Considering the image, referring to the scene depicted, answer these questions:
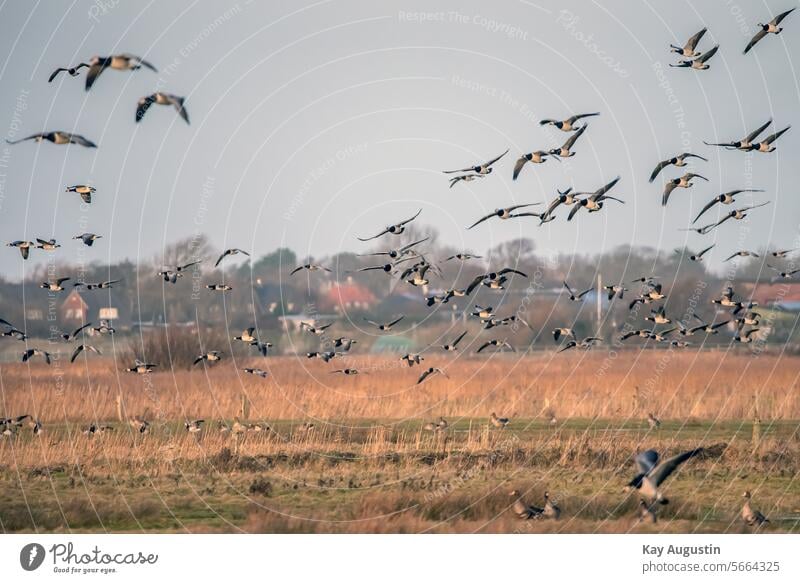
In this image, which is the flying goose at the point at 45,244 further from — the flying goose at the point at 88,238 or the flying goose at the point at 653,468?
the flying goose at the point at 653,468

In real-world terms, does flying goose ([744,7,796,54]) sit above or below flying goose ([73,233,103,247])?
above


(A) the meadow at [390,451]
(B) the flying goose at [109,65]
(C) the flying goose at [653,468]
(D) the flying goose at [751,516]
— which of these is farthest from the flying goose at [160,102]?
(D) the flying goose at [751,516]

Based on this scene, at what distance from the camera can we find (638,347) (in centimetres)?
8388

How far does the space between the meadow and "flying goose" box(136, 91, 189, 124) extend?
9.08 m

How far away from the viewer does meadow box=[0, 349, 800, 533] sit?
3228 centimetres

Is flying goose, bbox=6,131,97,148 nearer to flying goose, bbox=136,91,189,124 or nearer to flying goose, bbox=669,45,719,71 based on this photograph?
flying goose, bbox=136,91,189,124

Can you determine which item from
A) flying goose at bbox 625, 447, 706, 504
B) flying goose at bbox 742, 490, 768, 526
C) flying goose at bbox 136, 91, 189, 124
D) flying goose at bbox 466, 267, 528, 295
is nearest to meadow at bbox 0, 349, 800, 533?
flying goose at bbox 742, 490, 768, 526

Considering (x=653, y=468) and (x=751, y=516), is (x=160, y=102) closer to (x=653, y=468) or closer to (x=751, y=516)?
(x=653, y=468)

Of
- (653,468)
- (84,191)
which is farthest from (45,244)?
(653,468)

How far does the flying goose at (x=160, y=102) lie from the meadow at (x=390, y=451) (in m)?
9.08

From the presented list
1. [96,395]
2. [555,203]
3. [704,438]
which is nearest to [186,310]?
[96,395]

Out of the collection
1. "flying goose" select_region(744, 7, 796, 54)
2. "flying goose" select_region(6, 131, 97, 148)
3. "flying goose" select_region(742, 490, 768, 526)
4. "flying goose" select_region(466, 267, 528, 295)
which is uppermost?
"flying goose" select_region(744, 7, 796, 54)
